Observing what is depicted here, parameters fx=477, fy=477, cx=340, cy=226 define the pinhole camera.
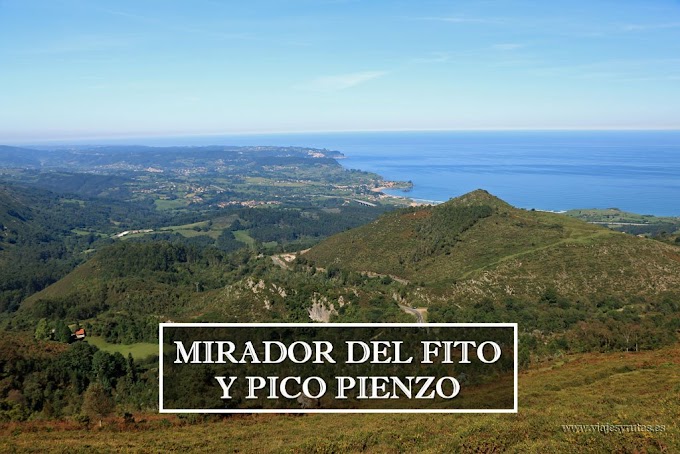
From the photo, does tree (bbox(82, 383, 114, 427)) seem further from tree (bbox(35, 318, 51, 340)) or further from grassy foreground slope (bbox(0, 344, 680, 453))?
tree (bbox(35, 318, 51, 340))

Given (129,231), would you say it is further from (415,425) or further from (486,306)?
(415,425)

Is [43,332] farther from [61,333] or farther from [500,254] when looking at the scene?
[500,254]

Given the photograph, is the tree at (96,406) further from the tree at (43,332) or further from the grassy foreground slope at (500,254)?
the grassy foreground slope at (500,254)

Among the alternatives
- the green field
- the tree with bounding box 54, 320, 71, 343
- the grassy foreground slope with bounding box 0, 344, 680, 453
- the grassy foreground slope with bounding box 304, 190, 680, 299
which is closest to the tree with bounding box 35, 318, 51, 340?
the tree with bounding box 54, 320, 71, 343

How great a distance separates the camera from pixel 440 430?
50.0 ft

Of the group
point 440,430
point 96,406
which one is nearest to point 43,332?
point 96,406

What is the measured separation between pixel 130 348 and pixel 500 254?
137 ft

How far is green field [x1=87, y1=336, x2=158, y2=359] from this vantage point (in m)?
41.9

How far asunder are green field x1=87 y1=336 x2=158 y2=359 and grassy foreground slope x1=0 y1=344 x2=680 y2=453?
864 inches

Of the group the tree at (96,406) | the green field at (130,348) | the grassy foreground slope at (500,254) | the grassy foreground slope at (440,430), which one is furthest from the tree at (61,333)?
the grassy foreground slope at (500,254)

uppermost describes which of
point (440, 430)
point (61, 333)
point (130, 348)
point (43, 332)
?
point (440, 430)

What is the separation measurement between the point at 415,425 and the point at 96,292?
58.1m

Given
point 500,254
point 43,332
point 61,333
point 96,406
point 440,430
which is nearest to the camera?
point 440,430

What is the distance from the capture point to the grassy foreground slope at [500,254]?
4819 centimetres
